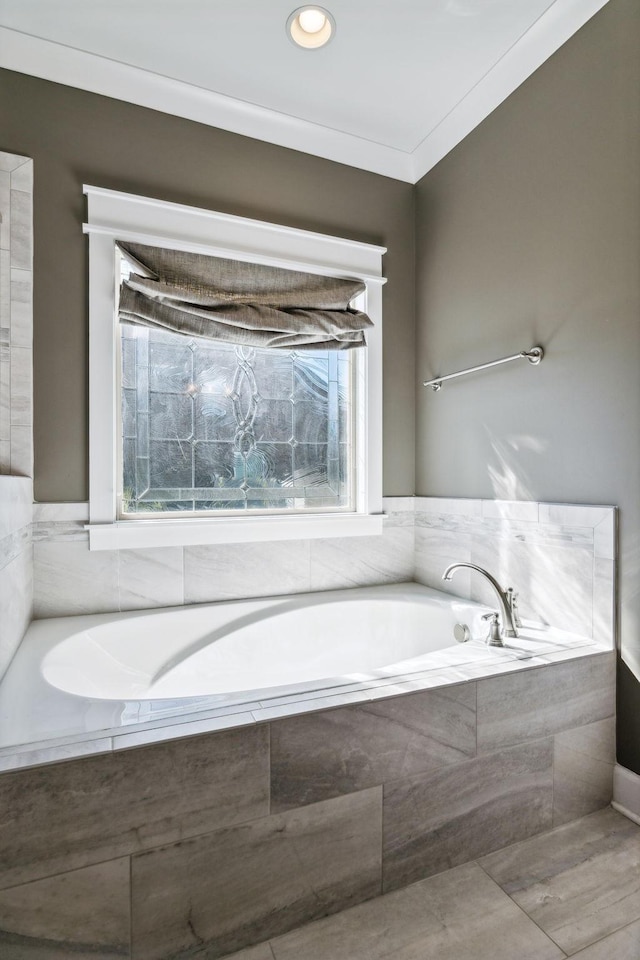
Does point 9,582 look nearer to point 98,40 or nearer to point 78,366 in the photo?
point 78,366

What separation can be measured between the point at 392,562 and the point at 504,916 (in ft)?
4.85

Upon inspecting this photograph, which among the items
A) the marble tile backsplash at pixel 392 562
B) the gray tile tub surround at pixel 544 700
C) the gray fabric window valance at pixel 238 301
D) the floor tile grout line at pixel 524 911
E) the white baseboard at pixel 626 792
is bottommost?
the floor tile grout line at pixel 524 911

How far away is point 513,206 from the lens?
1961 mm

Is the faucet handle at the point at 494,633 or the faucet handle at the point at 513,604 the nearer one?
the faucet handle at the point at 494,633

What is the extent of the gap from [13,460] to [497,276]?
201cm

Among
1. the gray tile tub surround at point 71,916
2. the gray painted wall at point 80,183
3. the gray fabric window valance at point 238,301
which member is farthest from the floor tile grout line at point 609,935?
the gray fabric window valance at point 238,301

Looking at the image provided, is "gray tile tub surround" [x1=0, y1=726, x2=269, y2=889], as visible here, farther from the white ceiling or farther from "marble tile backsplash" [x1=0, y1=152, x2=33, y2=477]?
the white ceiling

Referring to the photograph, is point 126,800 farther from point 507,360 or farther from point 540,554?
point 507,360

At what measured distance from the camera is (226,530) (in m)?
2.14

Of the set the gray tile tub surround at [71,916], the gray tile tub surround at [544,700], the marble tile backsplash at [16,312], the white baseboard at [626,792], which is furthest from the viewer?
the marble tile backsplash at [16,312]

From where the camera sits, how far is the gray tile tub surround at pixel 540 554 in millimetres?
1603

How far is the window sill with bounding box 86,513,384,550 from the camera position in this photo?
196 cm

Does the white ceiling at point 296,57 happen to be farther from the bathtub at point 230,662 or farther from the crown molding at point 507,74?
the bathtub at point 230,662

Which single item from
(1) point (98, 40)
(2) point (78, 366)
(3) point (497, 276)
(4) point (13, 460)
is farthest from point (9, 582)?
(3) point (497, 276)
